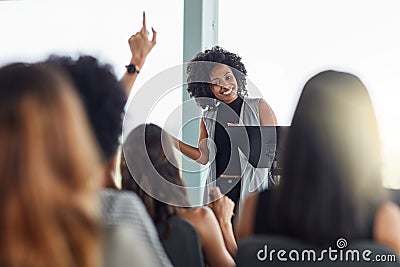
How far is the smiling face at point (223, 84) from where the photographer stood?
9.70 feet

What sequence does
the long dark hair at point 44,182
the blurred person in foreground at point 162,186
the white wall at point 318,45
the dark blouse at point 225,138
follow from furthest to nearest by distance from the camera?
the white wall at point 318,45
the dark blouse at point 225,138
the blurred person in foreground at point 162,186
the long dark hair at point 44,182

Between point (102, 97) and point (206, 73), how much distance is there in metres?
1.78

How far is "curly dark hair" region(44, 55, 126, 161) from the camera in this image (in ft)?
4.16

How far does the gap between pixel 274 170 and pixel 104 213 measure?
128cm

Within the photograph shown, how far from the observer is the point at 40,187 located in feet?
2.69

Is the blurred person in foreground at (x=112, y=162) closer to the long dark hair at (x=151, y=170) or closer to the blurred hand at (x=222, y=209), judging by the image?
the long dark hair at (x=151, y=170)

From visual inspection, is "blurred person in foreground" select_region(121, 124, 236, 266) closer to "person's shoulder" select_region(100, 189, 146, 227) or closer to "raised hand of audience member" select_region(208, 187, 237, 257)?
"raised hand of audience member" select_region(208, 187, 237, 257)

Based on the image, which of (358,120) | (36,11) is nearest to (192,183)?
(36,11)

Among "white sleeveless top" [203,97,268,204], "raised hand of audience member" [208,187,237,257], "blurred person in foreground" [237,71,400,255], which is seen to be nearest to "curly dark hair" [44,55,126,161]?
"blurred person in foreground" [237,71,400,255]

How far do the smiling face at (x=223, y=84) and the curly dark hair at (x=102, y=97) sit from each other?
167 centimetres

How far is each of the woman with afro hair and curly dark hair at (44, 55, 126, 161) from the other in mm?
1322

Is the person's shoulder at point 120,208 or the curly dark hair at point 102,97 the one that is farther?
the curly dark hair at point 102,97

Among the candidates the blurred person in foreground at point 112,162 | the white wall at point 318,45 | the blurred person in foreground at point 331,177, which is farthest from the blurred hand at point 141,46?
the white wall at point 318,45

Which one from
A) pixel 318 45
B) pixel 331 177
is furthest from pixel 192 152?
pixel 331 177
